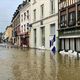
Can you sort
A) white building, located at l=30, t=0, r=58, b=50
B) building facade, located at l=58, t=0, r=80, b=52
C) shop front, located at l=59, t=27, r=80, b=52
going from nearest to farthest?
1. shop front, located at l=59, t=27, r=80, b=52
2. building facade, located at l=58, t=0, r=80, b=52
3. white building, located at l=30, t=0, r=58, b=50

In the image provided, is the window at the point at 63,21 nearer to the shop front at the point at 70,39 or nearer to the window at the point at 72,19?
the shop front at the point at 70,39

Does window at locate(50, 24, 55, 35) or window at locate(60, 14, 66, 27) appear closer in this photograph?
window at locate(60, 14, 66, 27)

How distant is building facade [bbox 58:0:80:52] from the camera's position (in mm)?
32362

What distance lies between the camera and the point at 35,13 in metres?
53.2

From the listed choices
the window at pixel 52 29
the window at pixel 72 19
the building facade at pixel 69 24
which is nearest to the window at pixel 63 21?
the building facade at pixel 69 24

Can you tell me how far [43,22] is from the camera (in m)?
47.2

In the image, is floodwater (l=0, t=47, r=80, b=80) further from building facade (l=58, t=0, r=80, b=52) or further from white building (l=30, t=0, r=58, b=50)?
white building (l=30, t=0, r=58, b=50)

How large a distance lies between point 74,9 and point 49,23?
10584 mm

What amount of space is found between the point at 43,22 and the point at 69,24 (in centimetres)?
1297

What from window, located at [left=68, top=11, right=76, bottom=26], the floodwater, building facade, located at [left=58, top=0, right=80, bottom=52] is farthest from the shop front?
the floodwater

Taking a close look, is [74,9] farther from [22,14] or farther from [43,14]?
[22,14]

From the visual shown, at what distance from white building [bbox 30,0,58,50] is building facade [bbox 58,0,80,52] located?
2421 mm

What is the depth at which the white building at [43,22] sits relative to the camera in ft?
137

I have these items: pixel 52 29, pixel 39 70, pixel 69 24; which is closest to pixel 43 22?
pixel 52 29
